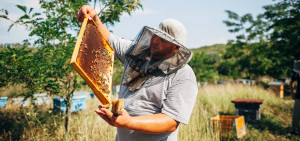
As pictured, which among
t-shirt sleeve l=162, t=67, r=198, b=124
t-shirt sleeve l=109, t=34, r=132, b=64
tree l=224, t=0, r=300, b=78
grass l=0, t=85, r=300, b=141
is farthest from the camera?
tree l=224, t=0, r=300, b=78

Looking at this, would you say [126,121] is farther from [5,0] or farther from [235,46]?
[235,46]

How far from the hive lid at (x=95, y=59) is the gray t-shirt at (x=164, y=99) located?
0.30 m

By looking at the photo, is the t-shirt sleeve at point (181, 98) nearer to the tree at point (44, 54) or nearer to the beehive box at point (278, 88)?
the tree at point (44, 54)

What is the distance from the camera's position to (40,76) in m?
2.97

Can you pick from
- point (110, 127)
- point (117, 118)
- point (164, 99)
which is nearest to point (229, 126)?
point (110, 127)

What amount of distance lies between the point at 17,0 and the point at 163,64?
6.95ft

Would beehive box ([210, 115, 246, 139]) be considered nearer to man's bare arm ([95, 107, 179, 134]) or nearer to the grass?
the grass

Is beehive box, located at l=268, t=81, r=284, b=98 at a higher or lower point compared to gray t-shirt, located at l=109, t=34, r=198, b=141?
lower

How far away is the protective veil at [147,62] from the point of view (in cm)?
166

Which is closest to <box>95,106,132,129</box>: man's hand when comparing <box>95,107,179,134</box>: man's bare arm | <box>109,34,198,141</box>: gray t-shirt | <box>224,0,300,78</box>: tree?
<box>95,107,179,134</box>: man's bare arm

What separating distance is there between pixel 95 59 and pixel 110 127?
2.76 metres

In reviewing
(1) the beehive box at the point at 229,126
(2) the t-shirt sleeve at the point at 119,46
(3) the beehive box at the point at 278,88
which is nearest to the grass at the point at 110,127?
(1) the beehive box at the point at 229,126

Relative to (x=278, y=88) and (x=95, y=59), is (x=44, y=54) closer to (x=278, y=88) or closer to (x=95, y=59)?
(x=95, y=59)

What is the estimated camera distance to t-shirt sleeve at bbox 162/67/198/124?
1.41 metres
